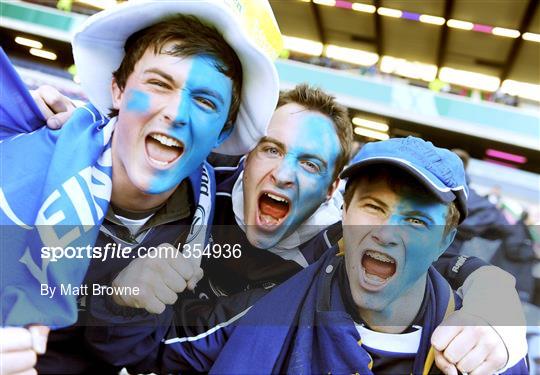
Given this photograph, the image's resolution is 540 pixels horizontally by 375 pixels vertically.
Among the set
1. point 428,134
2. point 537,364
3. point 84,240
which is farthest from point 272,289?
point 537,364

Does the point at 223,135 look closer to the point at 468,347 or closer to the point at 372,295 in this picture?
the point at 372,295

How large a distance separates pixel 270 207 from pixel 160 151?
1.13ft

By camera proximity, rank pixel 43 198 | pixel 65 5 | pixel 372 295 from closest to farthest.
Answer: pixel 43 198
pixel 372 295
pixel 65 5

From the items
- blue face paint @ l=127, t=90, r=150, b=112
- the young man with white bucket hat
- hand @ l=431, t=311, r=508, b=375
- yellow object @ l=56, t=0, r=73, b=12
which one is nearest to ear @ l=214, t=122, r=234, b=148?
the young man with white bucket hat

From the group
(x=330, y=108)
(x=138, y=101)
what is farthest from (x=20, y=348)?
(x=330, y=108)

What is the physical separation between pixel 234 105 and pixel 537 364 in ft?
4.39

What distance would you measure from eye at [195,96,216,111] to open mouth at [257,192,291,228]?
283mm

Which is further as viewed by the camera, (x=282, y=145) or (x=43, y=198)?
(x=282, y=145)

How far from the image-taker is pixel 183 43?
1.21 meters

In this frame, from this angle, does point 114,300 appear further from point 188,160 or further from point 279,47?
point 279,47

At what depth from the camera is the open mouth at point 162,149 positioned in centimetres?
120

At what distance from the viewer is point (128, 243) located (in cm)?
129

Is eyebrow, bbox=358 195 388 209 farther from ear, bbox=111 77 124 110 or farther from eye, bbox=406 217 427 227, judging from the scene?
ear, bbox=111 77 124 110

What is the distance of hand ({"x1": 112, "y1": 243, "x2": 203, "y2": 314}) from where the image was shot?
4.16 feet
